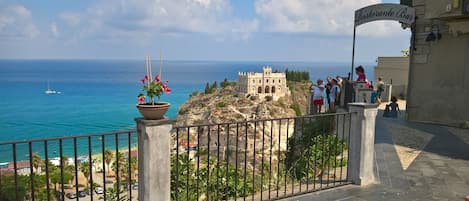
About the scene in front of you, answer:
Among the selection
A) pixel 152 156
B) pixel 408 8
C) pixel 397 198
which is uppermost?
pixel 408 8

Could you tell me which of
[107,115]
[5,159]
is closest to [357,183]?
[5,159]

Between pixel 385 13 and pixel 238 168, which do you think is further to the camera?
pixel 385 13

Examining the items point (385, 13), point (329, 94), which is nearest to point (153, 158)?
point (329, 94)

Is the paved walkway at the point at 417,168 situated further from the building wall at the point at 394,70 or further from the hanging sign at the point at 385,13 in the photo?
the building wall at the point at 394,70

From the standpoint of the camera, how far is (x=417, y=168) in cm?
681

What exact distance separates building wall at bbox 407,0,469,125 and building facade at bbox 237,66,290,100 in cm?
5787

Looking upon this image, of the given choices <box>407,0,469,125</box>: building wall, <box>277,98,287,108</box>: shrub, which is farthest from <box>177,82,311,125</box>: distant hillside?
<box>407,0,469,125</box>: building wall

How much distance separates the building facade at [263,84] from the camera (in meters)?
70.6

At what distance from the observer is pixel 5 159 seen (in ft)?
151

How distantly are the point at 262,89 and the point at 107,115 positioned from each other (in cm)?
3526

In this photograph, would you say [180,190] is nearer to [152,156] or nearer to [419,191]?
[152,156]

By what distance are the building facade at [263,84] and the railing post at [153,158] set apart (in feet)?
216

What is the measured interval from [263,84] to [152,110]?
2709 inches

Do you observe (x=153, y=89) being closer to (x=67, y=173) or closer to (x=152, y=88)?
(x=152, y=88)
